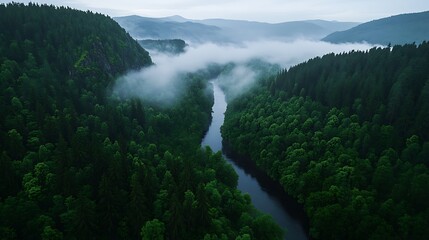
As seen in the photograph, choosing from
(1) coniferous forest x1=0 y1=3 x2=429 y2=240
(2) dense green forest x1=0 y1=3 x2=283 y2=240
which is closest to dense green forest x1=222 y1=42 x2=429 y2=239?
(1) coniferous forest x1=0 y1=3 x2=429 y2=240

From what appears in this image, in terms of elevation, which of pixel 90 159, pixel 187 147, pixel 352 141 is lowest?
pixel 187 147

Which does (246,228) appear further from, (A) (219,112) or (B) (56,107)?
(A) (219,112)

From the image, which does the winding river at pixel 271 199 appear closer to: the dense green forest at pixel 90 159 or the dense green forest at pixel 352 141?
the dense green forest at pixel 352 141

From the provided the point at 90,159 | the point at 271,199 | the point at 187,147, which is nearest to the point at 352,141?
the point at 271,199

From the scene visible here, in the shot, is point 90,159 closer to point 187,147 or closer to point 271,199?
point 187,147

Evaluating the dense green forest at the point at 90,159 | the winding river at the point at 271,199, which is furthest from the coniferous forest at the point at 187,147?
the winding river at the point at 271,199

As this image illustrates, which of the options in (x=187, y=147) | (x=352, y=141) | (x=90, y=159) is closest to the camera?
(x=90, y=159)

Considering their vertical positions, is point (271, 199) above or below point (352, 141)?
below
